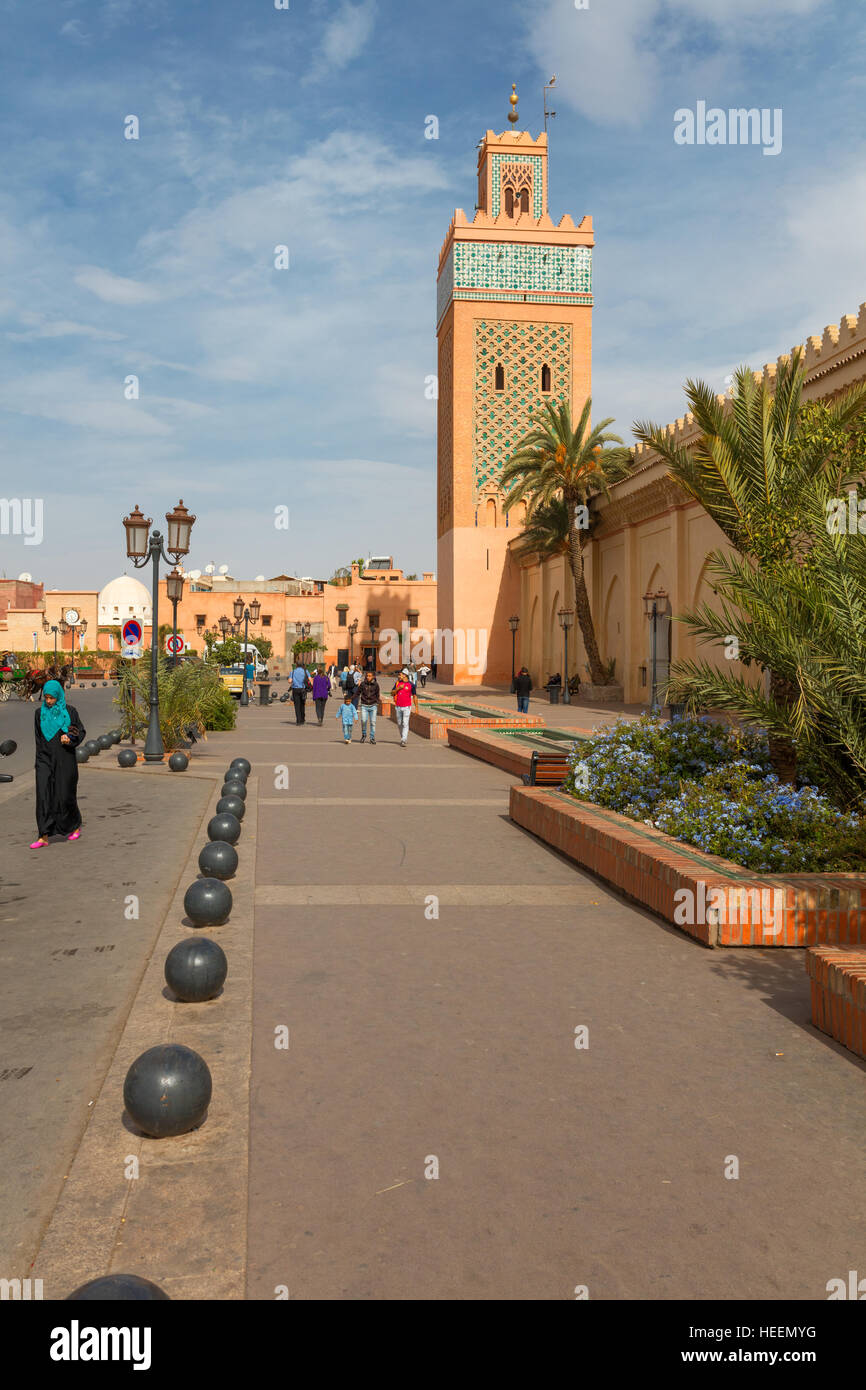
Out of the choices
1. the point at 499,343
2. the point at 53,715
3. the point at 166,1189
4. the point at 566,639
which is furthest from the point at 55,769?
→ the point at 499,343

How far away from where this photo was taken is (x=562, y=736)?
63.7 ft

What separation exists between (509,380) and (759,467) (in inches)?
1528

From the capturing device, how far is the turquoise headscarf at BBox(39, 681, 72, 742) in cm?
961

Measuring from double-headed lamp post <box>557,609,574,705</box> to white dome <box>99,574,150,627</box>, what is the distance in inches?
2921

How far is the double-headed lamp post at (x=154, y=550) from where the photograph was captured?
16406 mm

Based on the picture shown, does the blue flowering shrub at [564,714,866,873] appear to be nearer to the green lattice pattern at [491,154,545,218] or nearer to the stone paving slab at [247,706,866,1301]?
the stone paving slab at [247,706,866,1301]

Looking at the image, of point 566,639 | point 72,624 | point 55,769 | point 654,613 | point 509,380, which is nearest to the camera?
point 55,769

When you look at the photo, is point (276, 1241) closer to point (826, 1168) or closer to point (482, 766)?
point (826, 1168)

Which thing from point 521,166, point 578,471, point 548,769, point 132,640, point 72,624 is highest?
point 521,166

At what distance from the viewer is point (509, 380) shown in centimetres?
4575

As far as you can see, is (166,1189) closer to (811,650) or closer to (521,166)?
(811,650)

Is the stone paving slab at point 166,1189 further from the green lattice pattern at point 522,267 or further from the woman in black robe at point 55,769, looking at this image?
the green lattice pattern at point 522,267

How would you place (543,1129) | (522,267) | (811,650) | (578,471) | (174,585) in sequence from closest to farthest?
(543,1129), (811,650), (174,585), (578,471), (522,267)

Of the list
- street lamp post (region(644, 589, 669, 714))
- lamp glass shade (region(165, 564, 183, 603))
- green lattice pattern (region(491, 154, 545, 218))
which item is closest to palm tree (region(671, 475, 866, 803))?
lamp glass shade (region(165, 564, 183, 603))
